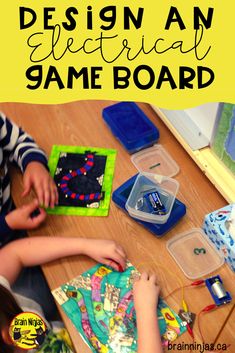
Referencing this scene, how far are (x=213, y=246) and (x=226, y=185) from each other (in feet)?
0.47

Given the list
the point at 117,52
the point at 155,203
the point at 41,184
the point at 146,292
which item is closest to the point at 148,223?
the point at 155,203

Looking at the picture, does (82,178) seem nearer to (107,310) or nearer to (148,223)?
(148,223)

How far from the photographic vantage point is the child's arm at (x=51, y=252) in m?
0.77

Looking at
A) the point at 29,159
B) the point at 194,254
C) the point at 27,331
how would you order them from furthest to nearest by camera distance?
the point at 29,159
the point at 194,254
the point at 27,331

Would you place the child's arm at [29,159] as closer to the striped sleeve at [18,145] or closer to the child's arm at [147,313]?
the striped sleeve at [18,145]

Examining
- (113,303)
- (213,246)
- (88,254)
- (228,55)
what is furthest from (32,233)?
(228,55)

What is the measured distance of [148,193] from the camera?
855mm

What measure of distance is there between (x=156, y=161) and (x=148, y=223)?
0.69 ft

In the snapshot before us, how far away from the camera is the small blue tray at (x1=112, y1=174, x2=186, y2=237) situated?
2.65ft

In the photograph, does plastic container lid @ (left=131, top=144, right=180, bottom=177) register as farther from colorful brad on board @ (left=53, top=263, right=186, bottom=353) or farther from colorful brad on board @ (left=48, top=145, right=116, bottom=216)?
colorful brad on board @ (left=53, top=263, right=186, bottom=353)

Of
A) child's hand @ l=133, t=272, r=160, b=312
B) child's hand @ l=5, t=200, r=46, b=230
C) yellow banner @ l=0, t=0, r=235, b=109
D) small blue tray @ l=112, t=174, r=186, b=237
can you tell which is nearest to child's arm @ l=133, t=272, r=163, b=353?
child's hand @ l=133, t=272, r=160, b=312

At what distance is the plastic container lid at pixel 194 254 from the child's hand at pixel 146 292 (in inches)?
3.2

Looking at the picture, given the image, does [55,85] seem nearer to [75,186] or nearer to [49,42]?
[49,42]

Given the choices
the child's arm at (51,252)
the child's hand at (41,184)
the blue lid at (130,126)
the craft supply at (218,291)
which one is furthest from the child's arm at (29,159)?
the craft supply at (218,291)
